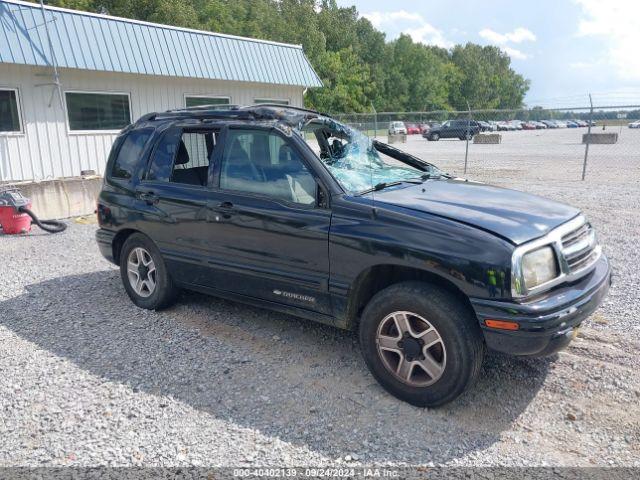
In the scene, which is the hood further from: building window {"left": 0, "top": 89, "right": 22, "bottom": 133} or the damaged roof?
building window {"left": 0, "top": 89, "right": 22, "bottom": 133}

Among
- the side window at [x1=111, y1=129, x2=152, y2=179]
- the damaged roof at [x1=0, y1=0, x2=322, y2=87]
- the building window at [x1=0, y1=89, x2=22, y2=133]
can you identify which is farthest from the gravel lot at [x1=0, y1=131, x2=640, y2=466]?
the damaged roof at [x1=0, y1=0, x2=322, y2=87]

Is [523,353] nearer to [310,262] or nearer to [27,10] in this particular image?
[310,262]

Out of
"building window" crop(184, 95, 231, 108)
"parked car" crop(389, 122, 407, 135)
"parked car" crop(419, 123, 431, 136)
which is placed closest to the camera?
"building window" crop(184, 95, 231, 108)

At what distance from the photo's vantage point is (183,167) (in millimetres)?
4727

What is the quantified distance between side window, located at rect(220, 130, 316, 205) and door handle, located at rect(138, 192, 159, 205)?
833mm

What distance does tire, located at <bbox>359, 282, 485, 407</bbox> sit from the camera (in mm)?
3084

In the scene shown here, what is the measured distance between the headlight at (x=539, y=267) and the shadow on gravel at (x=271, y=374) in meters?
0.89

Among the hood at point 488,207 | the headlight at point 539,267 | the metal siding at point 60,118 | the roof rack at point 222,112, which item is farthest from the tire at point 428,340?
the metal siding at point 60,118

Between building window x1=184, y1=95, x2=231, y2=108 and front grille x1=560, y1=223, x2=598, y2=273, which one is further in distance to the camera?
building window x1=184, y1=95, x2=231, y2=108

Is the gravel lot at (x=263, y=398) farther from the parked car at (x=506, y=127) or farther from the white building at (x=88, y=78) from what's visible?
the parked car at (x=506, y=127)

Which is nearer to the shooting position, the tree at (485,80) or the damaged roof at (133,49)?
the damaged roof at (133,49)

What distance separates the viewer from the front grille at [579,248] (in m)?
3.28

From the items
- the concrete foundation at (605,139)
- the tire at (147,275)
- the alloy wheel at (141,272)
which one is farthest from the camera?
the concrete foundation at (605,139)

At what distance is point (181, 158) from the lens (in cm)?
476
